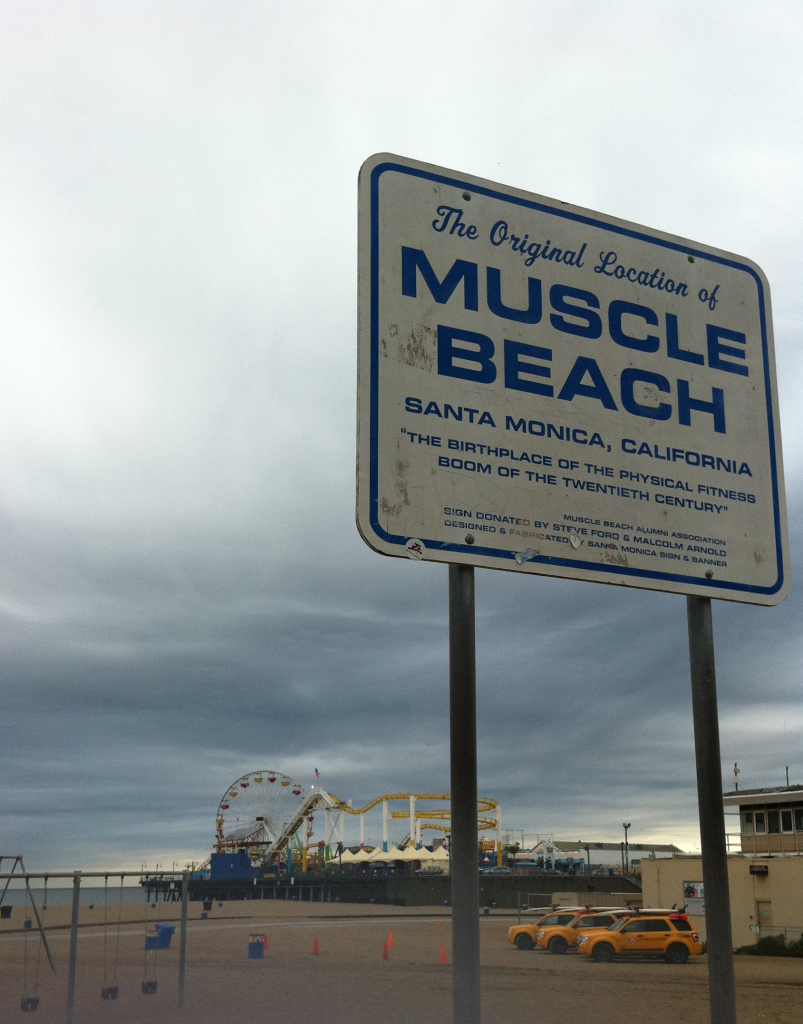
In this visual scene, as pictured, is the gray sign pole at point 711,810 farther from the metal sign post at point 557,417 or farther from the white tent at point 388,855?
the white tent at point 388,855

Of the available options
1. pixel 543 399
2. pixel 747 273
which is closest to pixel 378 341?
pixel 543 399

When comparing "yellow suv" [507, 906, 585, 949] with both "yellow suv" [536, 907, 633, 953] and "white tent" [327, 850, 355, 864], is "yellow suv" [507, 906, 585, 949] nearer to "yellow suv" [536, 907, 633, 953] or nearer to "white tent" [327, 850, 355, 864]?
"yellow suv" [536, 907, 633, 953]

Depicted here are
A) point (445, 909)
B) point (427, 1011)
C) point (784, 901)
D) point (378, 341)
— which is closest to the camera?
point (378, 341)

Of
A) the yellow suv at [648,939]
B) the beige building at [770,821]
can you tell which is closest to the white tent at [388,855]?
the beige building at [770,821]

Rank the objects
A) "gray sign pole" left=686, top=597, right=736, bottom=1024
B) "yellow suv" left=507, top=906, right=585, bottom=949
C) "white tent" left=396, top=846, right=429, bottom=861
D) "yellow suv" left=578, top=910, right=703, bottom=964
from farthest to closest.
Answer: "white tent" left=396, top=846, right=429, bottom=861, "yellow suv" left=507, top=906, right=585, bottom=949, "yellow suv" left=578, top=910, right=703, bottom=964, "gray sign pole" left=686, top=597, right=736, bottom=1024

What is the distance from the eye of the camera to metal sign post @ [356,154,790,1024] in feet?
9.73

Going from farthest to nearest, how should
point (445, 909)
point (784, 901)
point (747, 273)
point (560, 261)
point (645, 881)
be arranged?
point (445, 909) → point (645, 881) → point (784, 901) → point (747, 273) → point (560, 261)

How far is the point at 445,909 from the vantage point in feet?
227

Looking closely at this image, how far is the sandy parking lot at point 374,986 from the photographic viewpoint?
19844 millimetres

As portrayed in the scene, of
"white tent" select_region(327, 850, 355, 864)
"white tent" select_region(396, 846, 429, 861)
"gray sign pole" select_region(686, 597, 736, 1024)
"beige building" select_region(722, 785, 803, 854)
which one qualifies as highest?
"gray sign pole" select_region(686, 597, 736, 1024)

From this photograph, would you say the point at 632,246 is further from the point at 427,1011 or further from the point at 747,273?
the point at 427,1011

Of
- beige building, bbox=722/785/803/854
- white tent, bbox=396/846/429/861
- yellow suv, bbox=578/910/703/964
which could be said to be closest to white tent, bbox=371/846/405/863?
white tent, bbox=396/846/429/861

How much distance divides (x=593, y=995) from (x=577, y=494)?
23324 mm

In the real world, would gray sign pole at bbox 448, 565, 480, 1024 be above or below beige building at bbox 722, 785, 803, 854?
above
